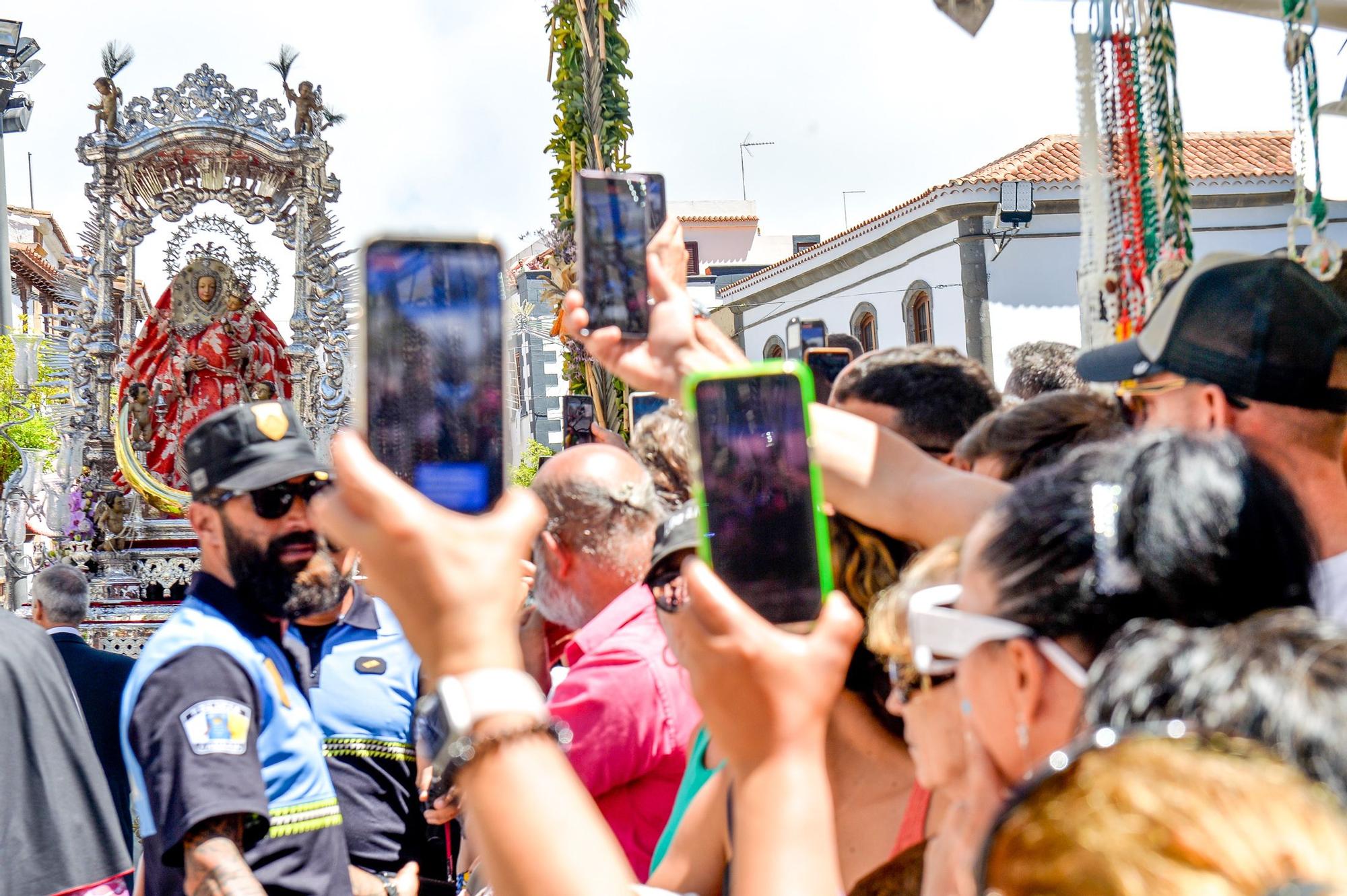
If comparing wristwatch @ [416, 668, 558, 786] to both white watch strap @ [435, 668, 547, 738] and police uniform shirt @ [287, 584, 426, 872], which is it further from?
police uniform shirt @ [287, 584, 426, 872]

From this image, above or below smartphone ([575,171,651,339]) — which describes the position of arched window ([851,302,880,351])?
above

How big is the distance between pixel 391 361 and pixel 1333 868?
3.27 feet

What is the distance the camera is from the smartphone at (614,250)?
202 centimetres

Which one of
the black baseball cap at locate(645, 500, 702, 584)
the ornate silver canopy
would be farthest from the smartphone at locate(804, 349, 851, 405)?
the ornate silver canopy

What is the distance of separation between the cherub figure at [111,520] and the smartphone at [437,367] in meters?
11.7

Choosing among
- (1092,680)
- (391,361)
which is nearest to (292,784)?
(391,361)

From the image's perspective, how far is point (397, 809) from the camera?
3.50 meters

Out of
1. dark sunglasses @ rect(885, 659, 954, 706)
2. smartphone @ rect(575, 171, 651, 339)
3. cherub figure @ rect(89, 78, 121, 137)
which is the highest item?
cherub figure @ rect(89, 78, 121, 137)

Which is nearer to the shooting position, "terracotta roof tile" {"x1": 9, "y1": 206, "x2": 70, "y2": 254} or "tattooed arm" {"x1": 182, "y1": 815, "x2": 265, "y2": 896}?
"tattooed arm" {"x1": 182, "y1": 815, "x2": 265, "y2": 896}

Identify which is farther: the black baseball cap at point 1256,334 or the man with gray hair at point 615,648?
the man with gray hair at point 615,648

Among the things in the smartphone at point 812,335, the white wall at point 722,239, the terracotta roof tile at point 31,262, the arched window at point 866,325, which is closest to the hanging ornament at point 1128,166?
the smartphone at point 812,335

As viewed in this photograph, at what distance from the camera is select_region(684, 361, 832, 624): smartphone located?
4.65ft

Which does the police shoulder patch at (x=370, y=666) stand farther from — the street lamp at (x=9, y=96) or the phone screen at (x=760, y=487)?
the street lamp at (x=9, y=96)

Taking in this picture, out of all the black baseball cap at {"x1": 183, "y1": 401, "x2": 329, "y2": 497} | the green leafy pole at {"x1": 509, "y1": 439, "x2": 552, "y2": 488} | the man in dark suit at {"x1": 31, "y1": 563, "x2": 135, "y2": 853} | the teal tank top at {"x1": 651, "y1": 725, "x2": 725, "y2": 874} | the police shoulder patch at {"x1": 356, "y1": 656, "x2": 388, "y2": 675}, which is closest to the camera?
the teal tank top at {"x1": 651, "y1": 725, "x2": 725, "y2": 874}
